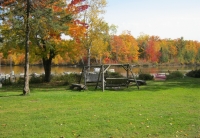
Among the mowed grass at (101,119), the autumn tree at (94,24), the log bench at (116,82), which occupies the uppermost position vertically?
the autumn tree at (94,24)

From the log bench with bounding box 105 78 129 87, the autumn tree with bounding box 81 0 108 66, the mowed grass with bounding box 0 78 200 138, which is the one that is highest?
the autumn tree with bounding box 81 0 108 66

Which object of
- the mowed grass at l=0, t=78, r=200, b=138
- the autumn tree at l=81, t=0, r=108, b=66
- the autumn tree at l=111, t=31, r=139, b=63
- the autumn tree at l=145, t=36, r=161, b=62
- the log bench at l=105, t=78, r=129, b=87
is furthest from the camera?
the autumn tree at l=145, t=36, r=161, b=62

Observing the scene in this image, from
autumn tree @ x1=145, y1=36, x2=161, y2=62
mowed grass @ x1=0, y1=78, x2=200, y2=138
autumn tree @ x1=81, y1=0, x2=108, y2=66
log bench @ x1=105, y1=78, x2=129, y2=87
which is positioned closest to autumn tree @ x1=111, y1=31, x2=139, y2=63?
autumn tree @ x1=145, y1=36, x2=161, y2=62

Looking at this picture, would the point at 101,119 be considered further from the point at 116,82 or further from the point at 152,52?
the point at 152,52

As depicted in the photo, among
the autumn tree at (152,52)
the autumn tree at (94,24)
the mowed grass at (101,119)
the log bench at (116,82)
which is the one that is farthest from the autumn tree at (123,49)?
the mowed grass at (101,119)

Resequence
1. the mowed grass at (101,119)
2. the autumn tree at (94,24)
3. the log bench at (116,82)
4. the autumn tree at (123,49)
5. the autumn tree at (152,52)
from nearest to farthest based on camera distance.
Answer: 1. the mowed grass at (101,119)
2. the log bench at (116,82)
3. the autumn tree at (94,24)
4. the autumn tree at (123,49)
5. the autumn tree at (152,52)

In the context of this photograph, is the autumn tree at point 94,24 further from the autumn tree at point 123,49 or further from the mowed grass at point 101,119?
the autumn tree at point 123,49

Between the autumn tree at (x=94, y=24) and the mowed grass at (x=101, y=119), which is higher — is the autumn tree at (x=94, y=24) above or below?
above

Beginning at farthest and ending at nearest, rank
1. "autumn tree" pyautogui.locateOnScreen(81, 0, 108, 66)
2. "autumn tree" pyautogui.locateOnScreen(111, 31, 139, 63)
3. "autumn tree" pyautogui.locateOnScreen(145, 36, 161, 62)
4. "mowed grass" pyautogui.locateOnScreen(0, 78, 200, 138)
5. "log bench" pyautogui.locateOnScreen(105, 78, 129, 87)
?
"autumn tree" pyautogui.locateOnScreen(145, 36, 161, 62)
"autumn tree" pyautogui.locateOnScreen(111, 31, 139, 63)
"autumn tree" pyautogui.locateOnScreen(81, 0, 108, 66)
"log bench" pyautogui.locateOnScreen(105, 78, 129, 87)
"mowed grass" pyautogui.locateOnScreen(0, 78, 200, 138)

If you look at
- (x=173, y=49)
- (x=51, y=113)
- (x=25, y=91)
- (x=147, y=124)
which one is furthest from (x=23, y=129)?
(x=173, y=49)

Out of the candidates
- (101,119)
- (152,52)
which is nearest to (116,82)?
(101,119)

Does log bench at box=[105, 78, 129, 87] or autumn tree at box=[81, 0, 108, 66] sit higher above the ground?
autumn tree at box=[81, 0, 108, 66]

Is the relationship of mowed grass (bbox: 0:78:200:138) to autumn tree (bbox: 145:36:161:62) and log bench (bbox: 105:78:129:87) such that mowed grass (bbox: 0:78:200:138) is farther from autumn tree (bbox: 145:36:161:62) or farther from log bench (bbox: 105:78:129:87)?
autumn tree (bbox: 145:36:161:62)

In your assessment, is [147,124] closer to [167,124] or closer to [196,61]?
[167,124]
